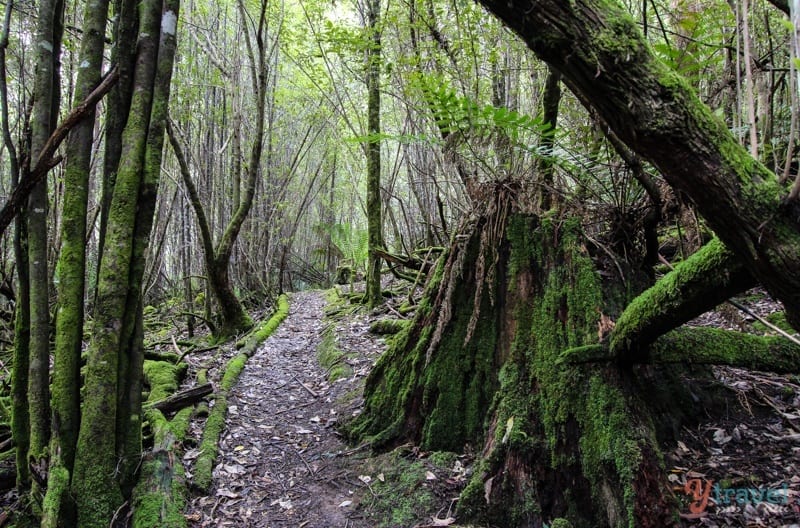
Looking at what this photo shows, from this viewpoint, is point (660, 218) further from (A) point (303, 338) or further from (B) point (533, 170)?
(A) point (303, 338)

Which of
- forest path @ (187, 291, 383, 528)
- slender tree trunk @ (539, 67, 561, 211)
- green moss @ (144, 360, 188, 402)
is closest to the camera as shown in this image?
forest path @ (187, 291, 383, 528)

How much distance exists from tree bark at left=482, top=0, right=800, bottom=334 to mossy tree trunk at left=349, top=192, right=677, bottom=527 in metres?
1.29

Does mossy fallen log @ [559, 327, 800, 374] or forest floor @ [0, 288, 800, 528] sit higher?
mossy fallen log @ [559, 327, 800, 374]

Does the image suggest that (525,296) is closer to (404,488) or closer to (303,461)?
(404,488)

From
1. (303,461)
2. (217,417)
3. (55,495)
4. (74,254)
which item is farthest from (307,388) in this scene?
(74,254)

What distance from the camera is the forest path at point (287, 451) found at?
125 inches

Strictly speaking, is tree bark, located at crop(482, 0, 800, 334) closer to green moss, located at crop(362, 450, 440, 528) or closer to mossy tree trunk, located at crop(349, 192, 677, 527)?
mossy tree trunk, located at crop(349, 192, 677, 527)

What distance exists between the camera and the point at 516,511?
265cm

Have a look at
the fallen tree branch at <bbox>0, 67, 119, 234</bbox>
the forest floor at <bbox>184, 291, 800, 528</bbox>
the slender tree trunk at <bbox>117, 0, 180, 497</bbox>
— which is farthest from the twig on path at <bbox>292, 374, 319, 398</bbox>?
the fallen tree branch at <bbox>0, 67, 119, 234</bbox>

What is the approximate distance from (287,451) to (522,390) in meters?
2.22

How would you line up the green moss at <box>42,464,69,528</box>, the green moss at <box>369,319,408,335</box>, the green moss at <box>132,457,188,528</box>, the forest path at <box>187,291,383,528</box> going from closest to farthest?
1. the green moss at <box>42,464,69,528</box>
2. the green moss at <box>132,457,188,528</box>
3. the forest path at <box>187,291,383,528</box>
4. the green moss at <box>369,319,408,335</box>

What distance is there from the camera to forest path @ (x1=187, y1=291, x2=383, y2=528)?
10.5ft

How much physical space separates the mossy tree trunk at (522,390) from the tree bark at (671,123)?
1288 millimetres

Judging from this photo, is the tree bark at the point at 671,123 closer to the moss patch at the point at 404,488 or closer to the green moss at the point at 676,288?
the green moss at the point at 676,288
